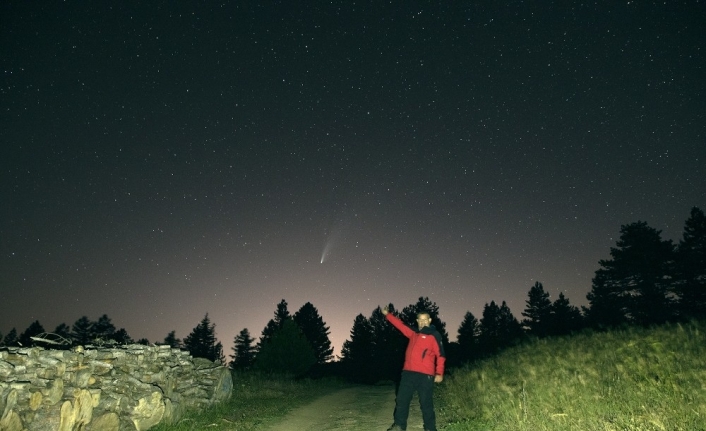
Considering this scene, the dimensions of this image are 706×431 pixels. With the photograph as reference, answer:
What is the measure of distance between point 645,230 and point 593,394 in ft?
126

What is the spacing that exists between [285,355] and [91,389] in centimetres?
2396

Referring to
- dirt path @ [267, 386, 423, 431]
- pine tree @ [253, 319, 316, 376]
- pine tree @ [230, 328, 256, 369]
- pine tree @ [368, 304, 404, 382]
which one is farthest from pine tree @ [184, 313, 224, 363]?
dirt path @ [267, 386, 423, 431]

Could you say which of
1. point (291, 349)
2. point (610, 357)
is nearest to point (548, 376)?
point (610, 357)

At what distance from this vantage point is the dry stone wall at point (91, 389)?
7637 millimetres

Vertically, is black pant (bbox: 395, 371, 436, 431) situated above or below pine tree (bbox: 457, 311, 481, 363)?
below

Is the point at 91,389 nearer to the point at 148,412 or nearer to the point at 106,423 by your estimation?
the point at 106,423

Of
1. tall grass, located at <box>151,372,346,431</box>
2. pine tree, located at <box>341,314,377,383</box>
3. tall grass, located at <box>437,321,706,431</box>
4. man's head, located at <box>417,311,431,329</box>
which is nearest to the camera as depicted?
tall grass, located at <box>437,321,706,431</box>

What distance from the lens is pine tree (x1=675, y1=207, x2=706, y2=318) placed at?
109 feet

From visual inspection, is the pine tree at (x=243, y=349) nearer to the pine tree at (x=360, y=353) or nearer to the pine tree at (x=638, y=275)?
the pine tree at (x=360, y=353)

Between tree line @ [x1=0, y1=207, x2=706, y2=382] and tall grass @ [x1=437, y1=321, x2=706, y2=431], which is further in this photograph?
tree line @ [x1=0, y1=207, x2=706, y2=382]

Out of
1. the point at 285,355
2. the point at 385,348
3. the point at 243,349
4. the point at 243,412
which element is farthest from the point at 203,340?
the point at 243,412

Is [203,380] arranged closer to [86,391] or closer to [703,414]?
[86,391]

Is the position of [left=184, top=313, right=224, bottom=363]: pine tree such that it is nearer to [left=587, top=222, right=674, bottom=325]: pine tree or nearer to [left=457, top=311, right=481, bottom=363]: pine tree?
[left=457, top=311, right=481, bottom=363]: pine tree

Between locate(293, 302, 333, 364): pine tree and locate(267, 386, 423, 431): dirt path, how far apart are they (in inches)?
2556
